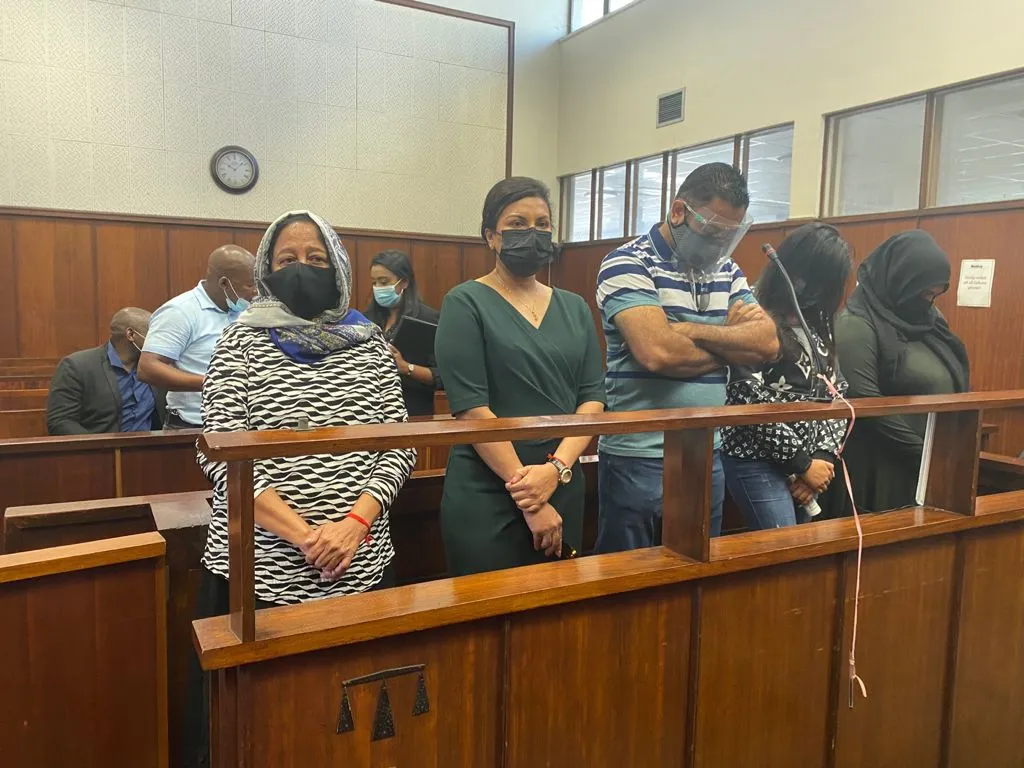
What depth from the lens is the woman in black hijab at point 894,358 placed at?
1.92m

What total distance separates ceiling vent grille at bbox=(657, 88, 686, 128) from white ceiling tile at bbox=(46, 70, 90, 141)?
498cm

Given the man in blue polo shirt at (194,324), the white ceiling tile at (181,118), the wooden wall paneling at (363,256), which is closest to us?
the man in blue polo shirt at (194,324)

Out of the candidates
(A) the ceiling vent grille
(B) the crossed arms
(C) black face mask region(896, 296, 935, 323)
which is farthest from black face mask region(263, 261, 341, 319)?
(A) the ceiling vent grille


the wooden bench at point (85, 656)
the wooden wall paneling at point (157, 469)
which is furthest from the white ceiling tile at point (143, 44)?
the wooden bench at point (85, 656)

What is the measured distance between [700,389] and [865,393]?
21.9 inches

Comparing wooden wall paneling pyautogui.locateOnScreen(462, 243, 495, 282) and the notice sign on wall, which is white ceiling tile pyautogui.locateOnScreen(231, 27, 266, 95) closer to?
wooden wall paneling pyautogui.locateOnScreen(462, 243, 495, 282)

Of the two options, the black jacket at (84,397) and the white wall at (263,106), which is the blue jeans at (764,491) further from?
the white wall at (263,106)

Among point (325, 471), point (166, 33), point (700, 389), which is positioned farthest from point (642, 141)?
point (325, 471)

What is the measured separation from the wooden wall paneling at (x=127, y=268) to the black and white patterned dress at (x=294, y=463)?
6.24 meters

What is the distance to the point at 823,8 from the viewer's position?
5367 mm

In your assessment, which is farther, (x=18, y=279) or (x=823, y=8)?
(x=18, y=279)

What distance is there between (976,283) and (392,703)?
4803 millimetres

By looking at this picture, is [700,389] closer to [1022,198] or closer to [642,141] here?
[1022,198]

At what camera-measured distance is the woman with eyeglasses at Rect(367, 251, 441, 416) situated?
9.93 ft
